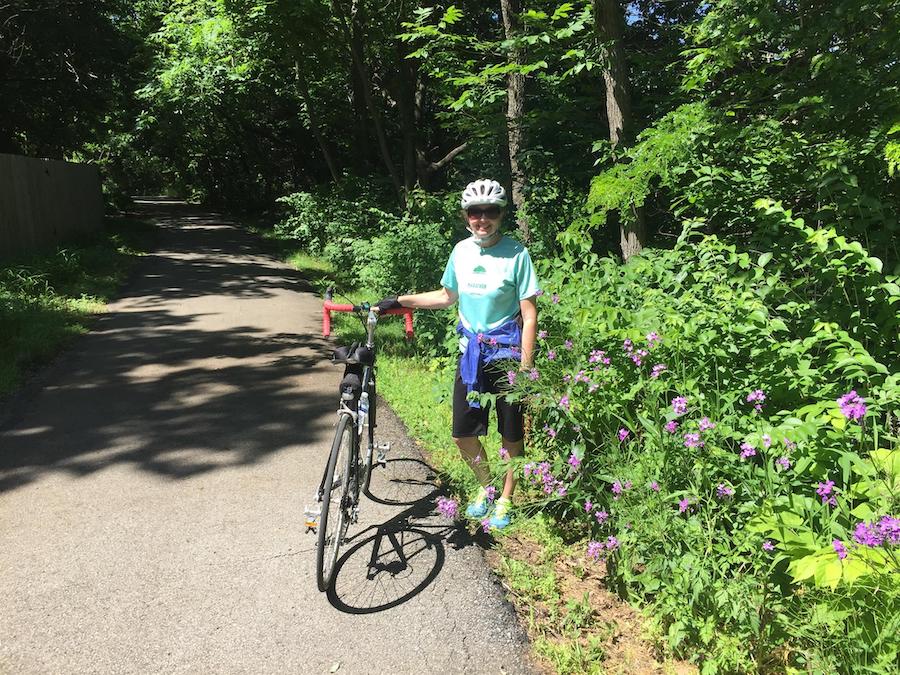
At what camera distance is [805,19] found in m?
3.94

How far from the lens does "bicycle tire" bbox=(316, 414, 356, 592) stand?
3.08 m

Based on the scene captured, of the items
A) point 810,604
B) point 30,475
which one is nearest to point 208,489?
point 30,475

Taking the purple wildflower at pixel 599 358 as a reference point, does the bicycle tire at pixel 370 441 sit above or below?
below

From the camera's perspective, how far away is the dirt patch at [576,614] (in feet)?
8.77

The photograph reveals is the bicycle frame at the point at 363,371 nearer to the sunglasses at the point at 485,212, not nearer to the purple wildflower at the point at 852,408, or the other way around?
the sunglasses at the point at 485,212

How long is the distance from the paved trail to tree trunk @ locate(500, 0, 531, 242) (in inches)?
109

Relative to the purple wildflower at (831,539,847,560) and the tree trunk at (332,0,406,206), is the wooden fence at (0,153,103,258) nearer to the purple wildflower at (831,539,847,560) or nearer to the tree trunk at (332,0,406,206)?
the tree trunk at (332,0,406,206)

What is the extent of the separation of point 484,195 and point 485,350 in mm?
801

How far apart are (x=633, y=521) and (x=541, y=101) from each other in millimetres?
5895

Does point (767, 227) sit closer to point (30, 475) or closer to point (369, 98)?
point (30, 475)

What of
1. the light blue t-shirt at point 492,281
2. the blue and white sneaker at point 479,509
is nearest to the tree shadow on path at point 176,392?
the blue and white sneaker at point 479,509

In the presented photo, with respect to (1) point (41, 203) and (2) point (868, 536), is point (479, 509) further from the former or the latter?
(1) point (41, 203)

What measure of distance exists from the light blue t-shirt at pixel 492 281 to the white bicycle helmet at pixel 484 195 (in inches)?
8.3

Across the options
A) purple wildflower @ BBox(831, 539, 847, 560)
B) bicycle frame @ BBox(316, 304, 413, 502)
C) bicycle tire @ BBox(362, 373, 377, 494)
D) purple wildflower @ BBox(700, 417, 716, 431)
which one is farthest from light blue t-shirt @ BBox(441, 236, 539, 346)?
purple wildflower @ BBox(831, 539, 847, 560)
